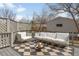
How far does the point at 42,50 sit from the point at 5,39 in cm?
135

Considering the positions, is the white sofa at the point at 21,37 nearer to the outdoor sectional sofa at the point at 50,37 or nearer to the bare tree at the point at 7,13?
the outdoor sectional sofa at the point at 50,37

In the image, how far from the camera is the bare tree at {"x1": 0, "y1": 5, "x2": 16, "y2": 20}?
365 cm

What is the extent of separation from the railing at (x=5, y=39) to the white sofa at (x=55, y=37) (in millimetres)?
1048

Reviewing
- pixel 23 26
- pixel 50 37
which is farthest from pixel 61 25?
pixel 23 26

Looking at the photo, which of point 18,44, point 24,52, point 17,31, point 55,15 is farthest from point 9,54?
point 55,15

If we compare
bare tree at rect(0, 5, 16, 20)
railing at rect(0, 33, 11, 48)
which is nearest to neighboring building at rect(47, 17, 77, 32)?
bare tree at rect(0, 5, 16, 20)

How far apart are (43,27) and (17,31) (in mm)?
1053

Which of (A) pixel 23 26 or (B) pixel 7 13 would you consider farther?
(A) pixel 23 26

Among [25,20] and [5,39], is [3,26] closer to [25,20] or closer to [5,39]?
[5,39]

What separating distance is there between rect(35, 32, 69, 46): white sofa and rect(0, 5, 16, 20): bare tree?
113 centimetres

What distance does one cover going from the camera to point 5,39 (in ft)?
12.7

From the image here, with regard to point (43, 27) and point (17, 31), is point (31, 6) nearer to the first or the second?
point (43, 27)

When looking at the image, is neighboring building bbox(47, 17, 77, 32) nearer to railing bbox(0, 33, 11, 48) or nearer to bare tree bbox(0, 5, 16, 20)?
bare tree bbox(0, 5, 16, 20)

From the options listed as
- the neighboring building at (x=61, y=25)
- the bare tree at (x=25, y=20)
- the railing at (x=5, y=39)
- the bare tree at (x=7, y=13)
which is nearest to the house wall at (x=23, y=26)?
the bare tree at (x=25, y=20)
